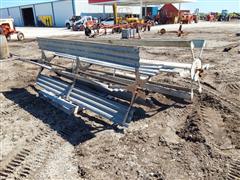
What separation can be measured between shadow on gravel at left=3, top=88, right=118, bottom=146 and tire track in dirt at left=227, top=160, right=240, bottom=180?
73.3 inches

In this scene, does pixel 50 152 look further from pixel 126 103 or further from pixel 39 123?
pixel 126 103

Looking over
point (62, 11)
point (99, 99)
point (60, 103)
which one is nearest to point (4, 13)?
point (62, 11)

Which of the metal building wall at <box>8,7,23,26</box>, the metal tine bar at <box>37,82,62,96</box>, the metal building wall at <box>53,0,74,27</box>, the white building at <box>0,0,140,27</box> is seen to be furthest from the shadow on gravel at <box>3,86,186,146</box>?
the metal building wall at <box>8,7,23,26</box>

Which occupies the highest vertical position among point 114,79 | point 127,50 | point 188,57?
point 127,50

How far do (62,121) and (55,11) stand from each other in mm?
40365

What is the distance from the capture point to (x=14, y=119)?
15.7ft

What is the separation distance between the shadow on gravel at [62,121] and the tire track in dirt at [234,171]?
1863 millimetres

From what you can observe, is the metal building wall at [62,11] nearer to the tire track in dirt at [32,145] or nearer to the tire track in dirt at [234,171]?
the tire track in dirt at [32,145]

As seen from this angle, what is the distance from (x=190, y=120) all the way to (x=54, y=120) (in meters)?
2.33

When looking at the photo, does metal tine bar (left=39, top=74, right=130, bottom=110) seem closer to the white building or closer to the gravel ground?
the gravel ground

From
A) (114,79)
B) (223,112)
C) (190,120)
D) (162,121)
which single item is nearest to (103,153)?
(162,121)

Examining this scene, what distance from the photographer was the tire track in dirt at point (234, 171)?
3.02 m

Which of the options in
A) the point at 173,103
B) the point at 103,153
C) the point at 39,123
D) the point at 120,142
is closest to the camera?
the point at 103,153

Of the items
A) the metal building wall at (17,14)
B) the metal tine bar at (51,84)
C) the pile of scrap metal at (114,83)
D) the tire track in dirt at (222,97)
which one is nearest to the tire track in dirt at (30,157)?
the pile of scrap metal at (114,83)
